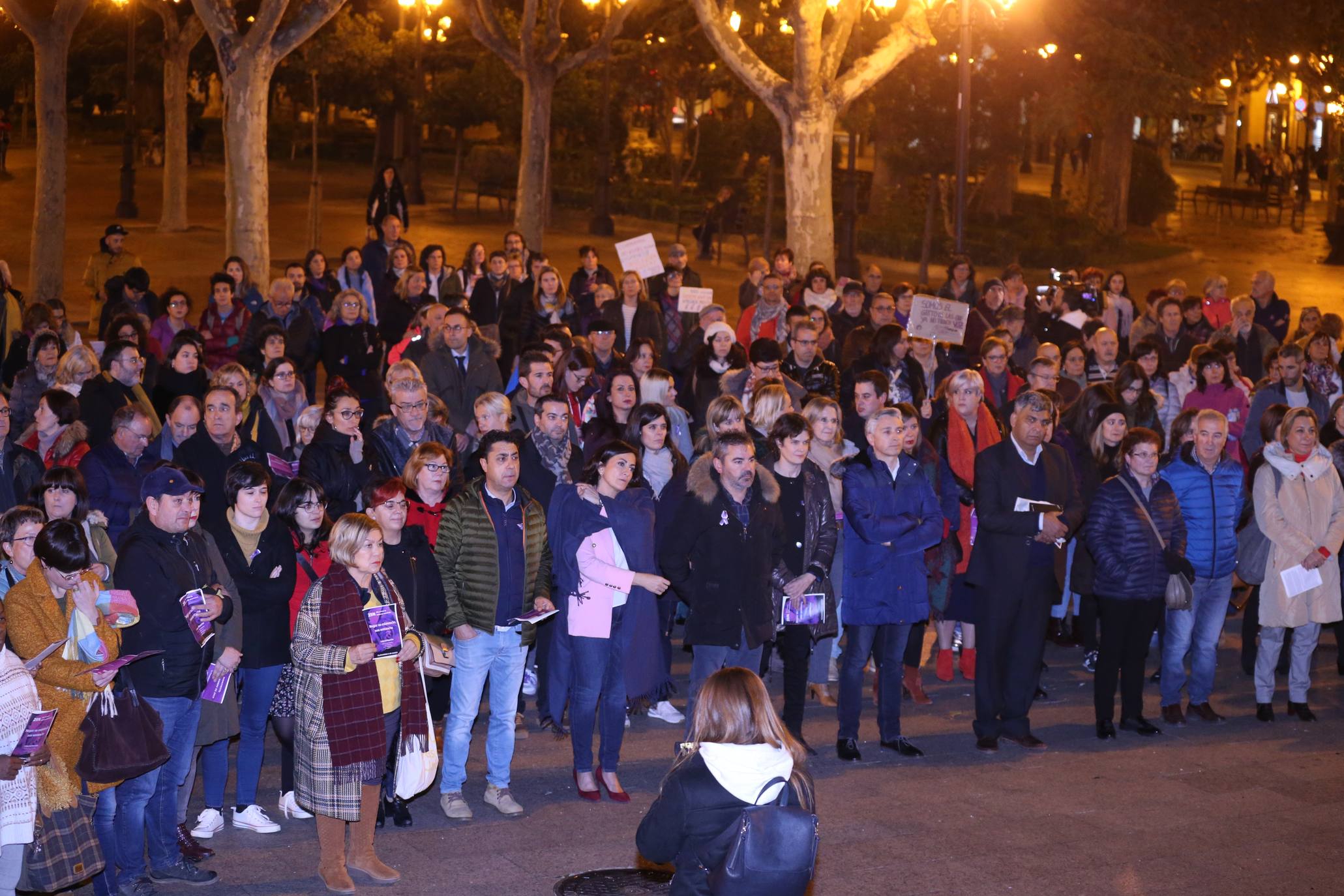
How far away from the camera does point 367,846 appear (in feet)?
24.4

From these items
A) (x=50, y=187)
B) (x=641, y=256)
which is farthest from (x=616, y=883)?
(x=50, y=187)

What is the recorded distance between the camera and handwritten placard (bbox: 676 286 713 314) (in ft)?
52.2

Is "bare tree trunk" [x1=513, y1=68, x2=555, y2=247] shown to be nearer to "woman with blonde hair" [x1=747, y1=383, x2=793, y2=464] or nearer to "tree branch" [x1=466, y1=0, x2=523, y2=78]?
"tree branch" [x1=466, y1=0, x2=523, y2=78]

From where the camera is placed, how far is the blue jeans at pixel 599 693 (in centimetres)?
852

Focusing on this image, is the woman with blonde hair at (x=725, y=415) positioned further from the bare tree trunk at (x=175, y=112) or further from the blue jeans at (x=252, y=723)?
the bare tree trunk at (x=175, y=112)

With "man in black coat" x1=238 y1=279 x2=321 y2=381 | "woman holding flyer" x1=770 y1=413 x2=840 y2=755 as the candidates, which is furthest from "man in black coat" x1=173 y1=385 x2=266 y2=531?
"man in black coat" x1=238 y1=279 x2=321 y2=381

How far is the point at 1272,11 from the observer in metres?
33.5

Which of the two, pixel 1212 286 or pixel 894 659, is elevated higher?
pixel 1212 286

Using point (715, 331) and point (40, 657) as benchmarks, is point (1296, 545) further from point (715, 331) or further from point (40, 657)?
point (40, 657)

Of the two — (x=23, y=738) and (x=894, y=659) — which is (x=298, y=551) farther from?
(x=894, y=659)

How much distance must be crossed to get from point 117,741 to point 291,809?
1.53 meters

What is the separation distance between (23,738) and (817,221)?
1646 centimetres

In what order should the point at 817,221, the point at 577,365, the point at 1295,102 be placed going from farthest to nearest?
the point at 1295,102 < the point at 817,221 < the point at 577,365

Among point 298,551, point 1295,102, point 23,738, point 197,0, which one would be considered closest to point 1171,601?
point 298,551
